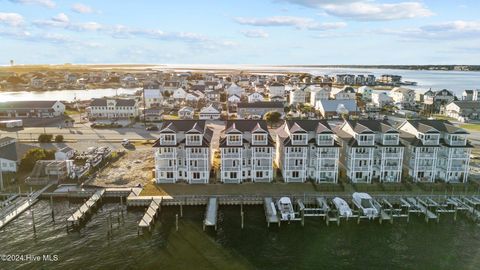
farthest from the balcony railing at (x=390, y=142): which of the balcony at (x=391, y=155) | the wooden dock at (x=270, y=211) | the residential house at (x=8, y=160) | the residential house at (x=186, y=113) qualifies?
the residential house at (x=186, y=113)

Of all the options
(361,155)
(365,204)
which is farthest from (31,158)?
(361,155)

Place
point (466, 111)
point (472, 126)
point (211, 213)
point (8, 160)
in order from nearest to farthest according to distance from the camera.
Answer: point (211, 213) → point (8, 160) → point (472, 126) → point (466, 111)

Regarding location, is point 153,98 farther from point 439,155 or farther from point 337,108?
point 439,155

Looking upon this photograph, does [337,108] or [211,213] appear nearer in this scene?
[211,213]

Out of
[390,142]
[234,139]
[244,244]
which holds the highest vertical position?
[234,139]

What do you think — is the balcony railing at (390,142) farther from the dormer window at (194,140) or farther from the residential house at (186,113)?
the residential house at (186,113)

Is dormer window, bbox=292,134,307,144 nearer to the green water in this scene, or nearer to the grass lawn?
the green water

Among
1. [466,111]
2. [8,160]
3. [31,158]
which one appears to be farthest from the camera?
[466,111]
